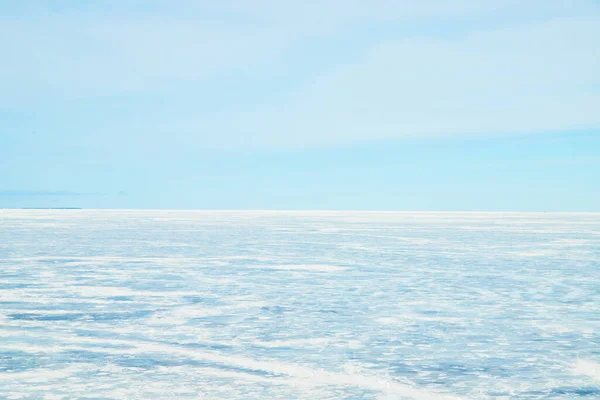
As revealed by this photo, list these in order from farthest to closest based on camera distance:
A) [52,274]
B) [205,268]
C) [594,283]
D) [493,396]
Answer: [205,268]
[52,274]
[594,283]
[493,396]

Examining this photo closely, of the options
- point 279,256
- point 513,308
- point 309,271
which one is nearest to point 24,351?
point 513,308

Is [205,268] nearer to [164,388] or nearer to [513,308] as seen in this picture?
[513,308]

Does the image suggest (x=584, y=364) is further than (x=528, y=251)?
No

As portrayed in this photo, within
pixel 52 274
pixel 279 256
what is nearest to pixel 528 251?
pixel 279 256

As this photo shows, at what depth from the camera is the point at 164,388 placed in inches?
243

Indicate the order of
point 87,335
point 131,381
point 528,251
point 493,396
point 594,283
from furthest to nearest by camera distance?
point 528,251
point 594,283
point 87,335
point 131,381
point 493,396

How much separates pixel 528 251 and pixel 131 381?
19924 mm

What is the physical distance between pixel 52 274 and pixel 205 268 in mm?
3694

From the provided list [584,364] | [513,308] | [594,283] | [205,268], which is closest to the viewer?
[584,364]

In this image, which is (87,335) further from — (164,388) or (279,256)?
(279,256)

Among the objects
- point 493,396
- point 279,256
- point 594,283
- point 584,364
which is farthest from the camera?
point 279,256

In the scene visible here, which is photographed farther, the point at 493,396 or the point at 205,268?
the point at 205,268

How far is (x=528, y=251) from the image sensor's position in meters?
23.9

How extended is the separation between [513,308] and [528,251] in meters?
13.8
